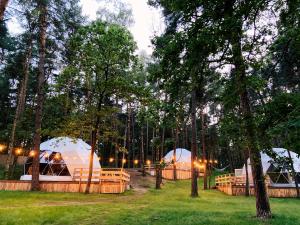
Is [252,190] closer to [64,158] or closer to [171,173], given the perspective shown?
[171,173]

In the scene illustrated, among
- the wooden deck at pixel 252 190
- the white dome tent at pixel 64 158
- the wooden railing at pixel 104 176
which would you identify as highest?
the white dome tent at pixel 64 158

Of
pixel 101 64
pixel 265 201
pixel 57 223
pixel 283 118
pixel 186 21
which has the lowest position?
pixel 57 223

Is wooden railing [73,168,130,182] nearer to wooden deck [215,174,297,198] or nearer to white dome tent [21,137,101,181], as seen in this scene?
white dome tent [21,137,101,181]

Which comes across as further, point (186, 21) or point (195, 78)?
point (195, 78)

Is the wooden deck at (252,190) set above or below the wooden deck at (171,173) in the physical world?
below

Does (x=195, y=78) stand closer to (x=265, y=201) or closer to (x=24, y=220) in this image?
(x=265, y=201)

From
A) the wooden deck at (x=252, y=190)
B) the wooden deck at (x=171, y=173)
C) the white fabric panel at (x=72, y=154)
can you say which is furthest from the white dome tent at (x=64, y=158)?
the wooden deck at (x=171, y=173)

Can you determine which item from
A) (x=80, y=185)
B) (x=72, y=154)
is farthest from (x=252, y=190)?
(x=72, y=154)

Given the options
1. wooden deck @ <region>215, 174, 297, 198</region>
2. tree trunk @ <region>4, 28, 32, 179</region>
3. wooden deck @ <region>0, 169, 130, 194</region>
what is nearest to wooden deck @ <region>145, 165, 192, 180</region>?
wooden deck @ <region>215, 174, 297, 198</region>

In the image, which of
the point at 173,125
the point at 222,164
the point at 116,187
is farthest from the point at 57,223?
the point at 222,164

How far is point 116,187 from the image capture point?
1791 cm

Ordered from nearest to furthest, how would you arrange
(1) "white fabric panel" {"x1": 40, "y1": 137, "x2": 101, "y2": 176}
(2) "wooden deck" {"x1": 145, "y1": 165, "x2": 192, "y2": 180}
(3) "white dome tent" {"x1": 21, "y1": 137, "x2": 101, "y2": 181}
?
1. (3) "white dome tent" {"x1": 21, "y1": 137, "x2": 101, "y2": 181}
2. (1) "white fabric panel" {"x1": 40, "y1": 137, "x2": 101, "y2": 176}
3. (2) "wooden deck" {"x1": 145, "y1": 165, "x2": 192, "y2": 180}

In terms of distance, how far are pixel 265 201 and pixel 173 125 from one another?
4369 millimetres

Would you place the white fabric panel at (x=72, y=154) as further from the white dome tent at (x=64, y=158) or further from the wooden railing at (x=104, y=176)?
the wooden railing at (x=104, y=176)
